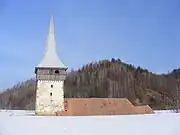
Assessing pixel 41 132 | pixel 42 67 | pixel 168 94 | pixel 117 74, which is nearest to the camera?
pixel 41 132

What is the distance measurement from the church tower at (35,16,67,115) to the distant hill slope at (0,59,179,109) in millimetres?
42265

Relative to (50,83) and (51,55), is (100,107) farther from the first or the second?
(51,55)

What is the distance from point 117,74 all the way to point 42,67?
67.2 meters

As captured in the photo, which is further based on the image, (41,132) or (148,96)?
(148,96)

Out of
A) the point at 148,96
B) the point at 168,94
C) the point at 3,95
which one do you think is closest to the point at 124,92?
the point at 148,96

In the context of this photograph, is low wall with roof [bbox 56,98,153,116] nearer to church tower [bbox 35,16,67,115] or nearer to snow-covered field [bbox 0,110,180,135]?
church tower [bbox 35,16,67,115]

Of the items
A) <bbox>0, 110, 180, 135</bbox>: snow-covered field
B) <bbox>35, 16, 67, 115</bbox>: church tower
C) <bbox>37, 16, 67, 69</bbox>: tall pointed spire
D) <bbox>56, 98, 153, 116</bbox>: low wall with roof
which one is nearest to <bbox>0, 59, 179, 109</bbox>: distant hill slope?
<bbox>37, 16, 67, 69</bbox>: tall pointed spire

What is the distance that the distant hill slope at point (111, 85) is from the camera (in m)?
91.9

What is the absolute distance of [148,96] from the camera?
95938 mm

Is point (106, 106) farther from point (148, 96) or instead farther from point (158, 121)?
point (148, 96)

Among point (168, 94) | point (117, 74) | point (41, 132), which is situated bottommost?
point (41, 132)

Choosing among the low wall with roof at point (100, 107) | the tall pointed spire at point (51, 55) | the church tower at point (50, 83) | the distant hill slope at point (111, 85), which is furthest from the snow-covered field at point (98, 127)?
the distant hill slope at point (111, 85)

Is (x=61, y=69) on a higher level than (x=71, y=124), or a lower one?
higher

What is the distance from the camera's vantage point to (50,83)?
42.7 meters
